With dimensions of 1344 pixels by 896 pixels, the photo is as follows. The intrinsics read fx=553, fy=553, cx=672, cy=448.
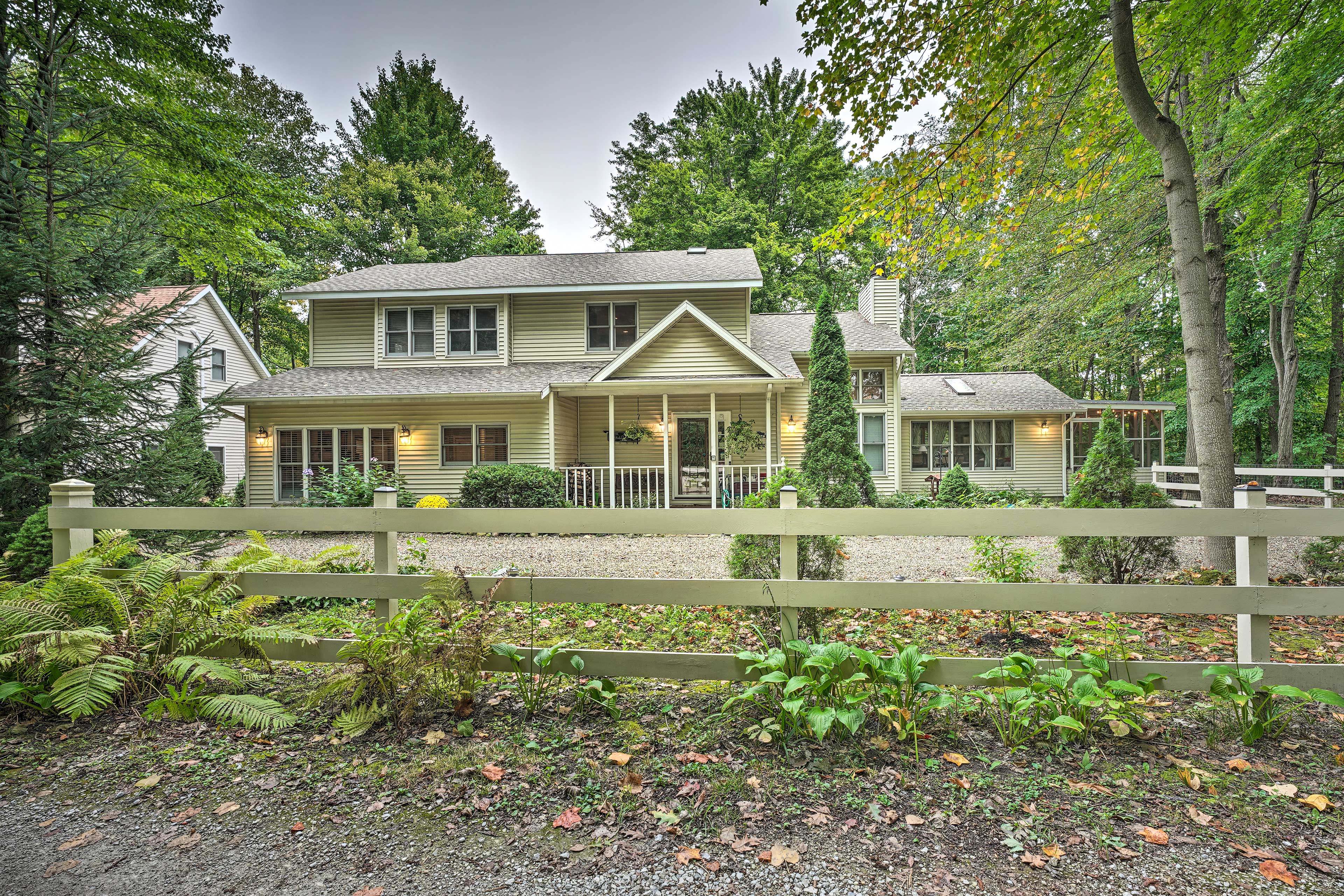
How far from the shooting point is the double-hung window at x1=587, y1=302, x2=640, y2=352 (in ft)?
47.5

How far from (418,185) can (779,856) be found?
2756cm

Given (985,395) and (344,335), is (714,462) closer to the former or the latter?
(344,335)

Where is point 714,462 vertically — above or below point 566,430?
below

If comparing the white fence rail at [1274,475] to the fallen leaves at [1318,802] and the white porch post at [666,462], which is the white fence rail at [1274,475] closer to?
the fallen leaves at [1318,802]

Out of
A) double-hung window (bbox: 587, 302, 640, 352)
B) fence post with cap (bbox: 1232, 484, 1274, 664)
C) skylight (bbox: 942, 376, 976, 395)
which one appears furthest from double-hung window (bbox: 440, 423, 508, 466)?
skylight (bbox: 942, 376, 976, 395)

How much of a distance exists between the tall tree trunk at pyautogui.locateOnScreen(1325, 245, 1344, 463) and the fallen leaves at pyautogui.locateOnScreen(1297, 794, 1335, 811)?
2047cm

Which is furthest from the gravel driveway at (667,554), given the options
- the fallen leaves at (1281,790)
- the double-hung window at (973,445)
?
the double-hung window at (973,445)

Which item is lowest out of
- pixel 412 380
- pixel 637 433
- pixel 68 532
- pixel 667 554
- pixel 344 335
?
pixel 667 554

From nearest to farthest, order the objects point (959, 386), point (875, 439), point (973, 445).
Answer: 1. point (875, 439)
2. point (973, 445)
3. point (959, 386)

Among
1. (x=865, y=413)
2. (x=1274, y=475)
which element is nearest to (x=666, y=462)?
(x=865, y=413)

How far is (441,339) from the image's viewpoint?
14.4 m

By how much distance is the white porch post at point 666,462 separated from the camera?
10984 mm

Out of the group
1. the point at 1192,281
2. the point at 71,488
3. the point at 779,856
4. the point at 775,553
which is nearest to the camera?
the point at 779,856

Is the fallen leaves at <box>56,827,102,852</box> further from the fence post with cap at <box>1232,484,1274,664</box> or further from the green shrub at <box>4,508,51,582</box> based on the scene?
the fence post with cap at <box>1232,484,1274,664</box>
